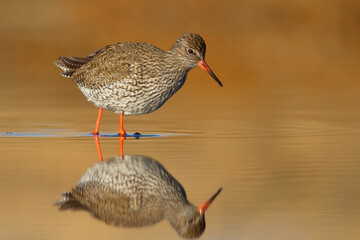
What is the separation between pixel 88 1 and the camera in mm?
26859

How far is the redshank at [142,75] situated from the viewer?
12.1 meters

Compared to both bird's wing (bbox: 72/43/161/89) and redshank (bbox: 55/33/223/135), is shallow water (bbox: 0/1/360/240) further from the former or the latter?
bird's wing (bbox: 72/43/161/89)

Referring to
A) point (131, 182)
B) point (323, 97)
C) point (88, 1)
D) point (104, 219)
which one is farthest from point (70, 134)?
point (88, 1)

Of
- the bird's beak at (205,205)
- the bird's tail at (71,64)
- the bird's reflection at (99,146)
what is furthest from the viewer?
the bird's tail at (71,64)

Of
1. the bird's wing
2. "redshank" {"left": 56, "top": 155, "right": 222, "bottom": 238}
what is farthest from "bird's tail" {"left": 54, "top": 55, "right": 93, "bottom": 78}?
"redshank" {"left": 56, "top": 155, "right": 222, "bottom": 238}

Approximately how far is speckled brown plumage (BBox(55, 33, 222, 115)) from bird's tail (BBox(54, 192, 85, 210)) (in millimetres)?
3820

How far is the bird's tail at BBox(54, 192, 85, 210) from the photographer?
8.16 meters

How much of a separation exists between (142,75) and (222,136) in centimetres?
132

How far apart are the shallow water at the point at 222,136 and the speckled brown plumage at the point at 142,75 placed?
0.50m

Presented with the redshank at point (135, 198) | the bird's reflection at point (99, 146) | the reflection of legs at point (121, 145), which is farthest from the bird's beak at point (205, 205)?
the reflection of legs at point (121, 145)

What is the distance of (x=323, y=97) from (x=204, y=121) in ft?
11.8

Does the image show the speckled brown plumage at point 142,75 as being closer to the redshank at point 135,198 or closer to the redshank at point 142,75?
the redshank at point 142,75

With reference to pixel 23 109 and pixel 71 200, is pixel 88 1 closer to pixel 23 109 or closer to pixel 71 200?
pixel 23 109

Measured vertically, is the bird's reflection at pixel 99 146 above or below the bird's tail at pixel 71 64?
below
